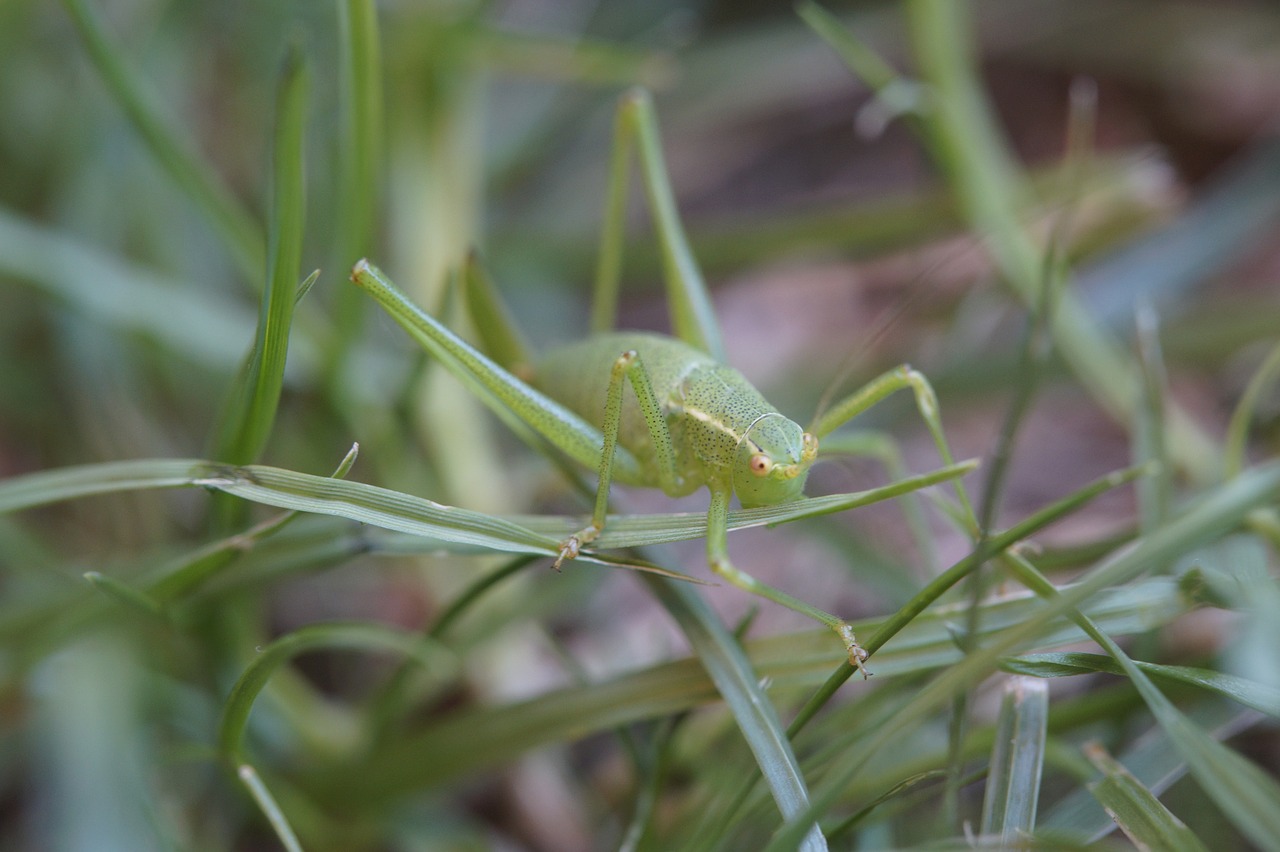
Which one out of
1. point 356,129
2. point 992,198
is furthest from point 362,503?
point 992,198

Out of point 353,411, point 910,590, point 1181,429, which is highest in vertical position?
point 353,411

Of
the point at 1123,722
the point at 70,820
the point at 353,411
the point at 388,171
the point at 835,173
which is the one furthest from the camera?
the point at 835,173

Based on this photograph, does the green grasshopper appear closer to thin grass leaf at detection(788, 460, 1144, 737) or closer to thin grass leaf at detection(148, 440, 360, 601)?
thin grass leaf at detection(788, 460, 1144, 737)

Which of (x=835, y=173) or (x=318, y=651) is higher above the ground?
(x=835, y=173)

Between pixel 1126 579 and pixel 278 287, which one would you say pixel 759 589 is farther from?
pixel 278 287

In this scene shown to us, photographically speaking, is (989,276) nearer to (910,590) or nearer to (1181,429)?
(1181,429)

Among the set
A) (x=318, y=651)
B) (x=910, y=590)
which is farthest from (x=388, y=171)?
(x=910, y=590)

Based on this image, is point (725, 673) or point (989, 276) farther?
point (989, 276)

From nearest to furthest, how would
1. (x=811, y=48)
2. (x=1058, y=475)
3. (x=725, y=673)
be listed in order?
(x=725, y=673) < (x=1058, y=475) < (x=811, y=48)

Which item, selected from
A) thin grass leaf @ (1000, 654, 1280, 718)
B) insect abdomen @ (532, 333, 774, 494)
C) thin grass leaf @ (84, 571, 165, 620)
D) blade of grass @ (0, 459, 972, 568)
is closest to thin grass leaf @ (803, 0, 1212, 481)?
insect abdomen @ (532, 333, 774, 494)
